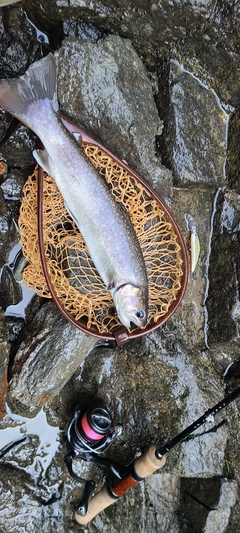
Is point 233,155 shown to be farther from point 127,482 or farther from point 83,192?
point 127,482

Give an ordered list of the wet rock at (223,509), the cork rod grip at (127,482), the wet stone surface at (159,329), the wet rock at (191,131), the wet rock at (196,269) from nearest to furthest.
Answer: the cork rod grip at (127,482)
the wet stone surface at (159,329)
the wet rock at (191,131)
the wet rock at (196,269)
the wet rock at (223,509)

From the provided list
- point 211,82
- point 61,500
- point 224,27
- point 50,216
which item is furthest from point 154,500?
point 224,27

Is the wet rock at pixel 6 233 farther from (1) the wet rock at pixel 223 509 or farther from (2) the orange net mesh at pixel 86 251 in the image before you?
(1) the wet rock at pixel 223 509

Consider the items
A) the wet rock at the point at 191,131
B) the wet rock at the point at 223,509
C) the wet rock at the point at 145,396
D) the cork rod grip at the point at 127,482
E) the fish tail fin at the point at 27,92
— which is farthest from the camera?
the wet rock at the point at 223,509

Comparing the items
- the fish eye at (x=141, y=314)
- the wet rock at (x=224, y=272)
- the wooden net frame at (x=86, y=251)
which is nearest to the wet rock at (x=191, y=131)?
the wet rock at (x=224, y=272)

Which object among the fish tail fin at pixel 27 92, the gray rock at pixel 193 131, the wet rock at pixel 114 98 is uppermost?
the fish tail fin at pixel 27 92

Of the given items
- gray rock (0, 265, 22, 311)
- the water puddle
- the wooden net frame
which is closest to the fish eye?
the wooden net frame

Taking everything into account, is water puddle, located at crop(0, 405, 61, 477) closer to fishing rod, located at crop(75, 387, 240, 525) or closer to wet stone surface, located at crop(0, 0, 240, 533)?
wet stone surface, located at crop(0, 0, 240, 533)
